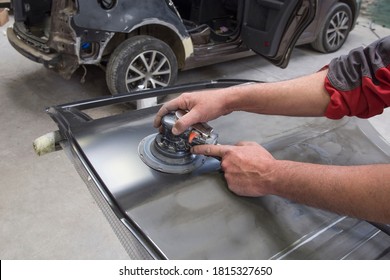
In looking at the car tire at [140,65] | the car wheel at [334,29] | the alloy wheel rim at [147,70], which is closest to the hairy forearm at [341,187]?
the car tire at [140,65]

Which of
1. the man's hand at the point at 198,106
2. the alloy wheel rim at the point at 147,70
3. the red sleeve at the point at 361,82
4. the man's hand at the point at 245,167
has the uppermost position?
the red sleeve at the point at 361,82

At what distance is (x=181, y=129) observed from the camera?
102 cm

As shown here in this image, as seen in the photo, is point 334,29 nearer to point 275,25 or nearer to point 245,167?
point 275,25

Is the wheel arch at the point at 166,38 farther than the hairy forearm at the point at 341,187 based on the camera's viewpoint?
Yes

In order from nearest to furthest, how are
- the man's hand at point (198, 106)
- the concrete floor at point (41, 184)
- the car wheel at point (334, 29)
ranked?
the man's hand at point (198, 106), the concrete floor at point (41, 184), the car wheel at point (334, 29)

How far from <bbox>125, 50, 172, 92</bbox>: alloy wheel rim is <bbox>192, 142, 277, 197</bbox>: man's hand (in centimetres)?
194

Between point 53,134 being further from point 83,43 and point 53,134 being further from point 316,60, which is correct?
point 316,60

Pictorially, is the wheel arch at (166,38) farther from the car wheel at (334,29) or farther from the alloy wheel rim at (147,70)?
the car wheel at (334,29)

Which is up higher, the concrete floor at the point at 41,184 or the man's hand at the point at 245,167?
the man's hand at the point at 245,167

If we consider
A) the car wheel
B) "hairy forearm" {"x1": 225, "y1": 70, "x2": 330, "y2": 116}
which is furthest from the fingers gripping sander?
the car wheel

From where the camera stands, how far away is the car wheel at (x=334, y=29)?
13.9 feet

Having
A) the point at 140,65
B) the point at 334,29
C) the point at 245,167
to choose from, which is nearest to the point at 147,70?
the point at 140,65

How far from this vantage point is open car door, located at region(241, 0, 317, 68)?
2719 mm

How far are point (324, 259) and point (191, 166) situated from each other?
44 cm
